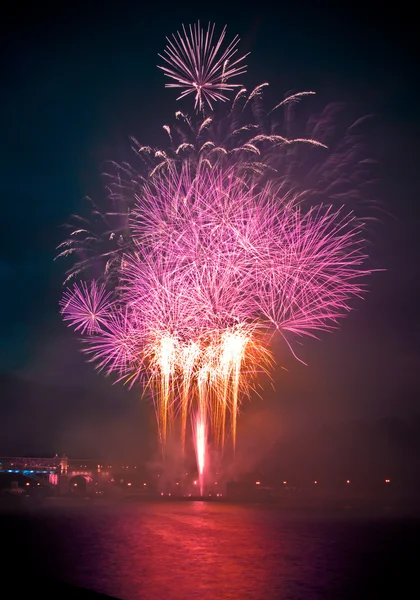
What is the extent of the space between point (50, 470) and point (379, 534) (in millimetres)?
127670

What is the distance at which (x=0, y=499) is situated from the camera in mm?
143875

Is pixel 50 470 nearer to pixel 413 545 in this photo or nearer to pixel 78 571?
pixel 413 545

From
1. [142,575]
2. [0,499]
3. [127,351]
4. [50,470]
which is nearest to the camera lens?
[142,575]

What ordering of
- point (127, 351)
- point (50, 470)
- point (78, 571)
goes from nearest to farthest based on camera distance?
point (78, 571)
point (127, 351)
point (50, 470)

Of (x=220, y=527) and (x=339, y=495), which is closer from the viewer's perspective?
(x=220, y=527)

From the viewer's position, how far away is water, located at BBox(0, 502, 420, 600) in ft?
107

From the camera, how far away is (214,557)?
43.7 m

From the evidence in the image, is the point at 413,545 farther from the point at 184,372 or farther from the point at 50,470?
the point at 50,470

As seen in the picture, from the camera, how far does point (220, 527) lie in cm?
6956

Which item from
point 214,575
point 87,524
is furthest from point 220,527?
point 214,575

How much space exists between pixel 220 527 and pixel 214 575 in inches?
1402

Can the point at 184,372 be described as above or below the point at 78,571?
above

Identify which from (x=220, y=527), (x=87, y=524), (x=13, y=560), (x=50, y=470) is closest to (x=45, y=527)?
(x=87, y=524)

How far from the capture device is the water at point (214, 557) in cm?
3275
